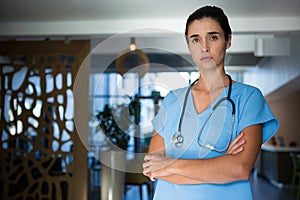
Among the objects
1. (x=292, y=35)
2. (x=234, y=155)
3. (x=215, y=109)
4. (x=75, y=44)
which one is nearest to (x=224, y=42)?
(x=215, y=109)

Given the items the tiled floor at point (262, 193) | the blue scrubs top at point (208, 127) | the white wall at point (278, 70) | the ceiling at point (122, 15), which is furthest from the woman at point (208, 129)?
the tiled floor at point (262, 193)

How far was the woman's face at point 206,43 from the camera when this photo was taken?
3.10ft

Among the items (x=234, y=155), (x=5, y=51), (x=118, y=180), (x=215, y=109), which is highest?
(x=5, y=51)

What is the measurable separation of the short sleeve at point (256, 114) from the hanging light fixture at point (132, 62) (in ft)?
0.98

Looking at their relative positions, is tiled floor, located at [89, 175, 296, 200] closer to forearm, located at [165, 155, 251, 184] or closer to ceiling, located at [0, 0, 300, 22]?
ceiling, located at [0, 0, 300, 22]

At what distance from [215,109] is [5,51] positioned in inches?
154

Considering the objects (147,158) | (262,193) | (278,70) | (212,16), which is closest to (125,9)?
(212,16)

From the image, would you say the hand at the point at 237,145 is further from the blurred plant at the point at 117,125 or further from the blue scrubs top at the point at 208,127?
the blurred plant at the point at 117,125

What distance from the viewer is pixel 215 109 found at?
980 mm

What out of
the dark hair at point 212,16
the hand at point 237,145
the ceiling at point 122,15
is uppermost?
the ceiling at point 122,15

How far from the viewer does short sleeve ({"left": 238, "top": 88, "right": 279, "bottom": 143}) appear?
1021 millimetres

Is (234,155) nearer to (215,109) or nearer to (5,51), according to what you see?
(215,109)

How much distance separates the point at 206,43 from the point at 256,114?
8.9 inches

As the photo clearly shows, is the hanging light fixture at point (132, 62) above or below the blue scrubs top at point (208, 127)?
above
